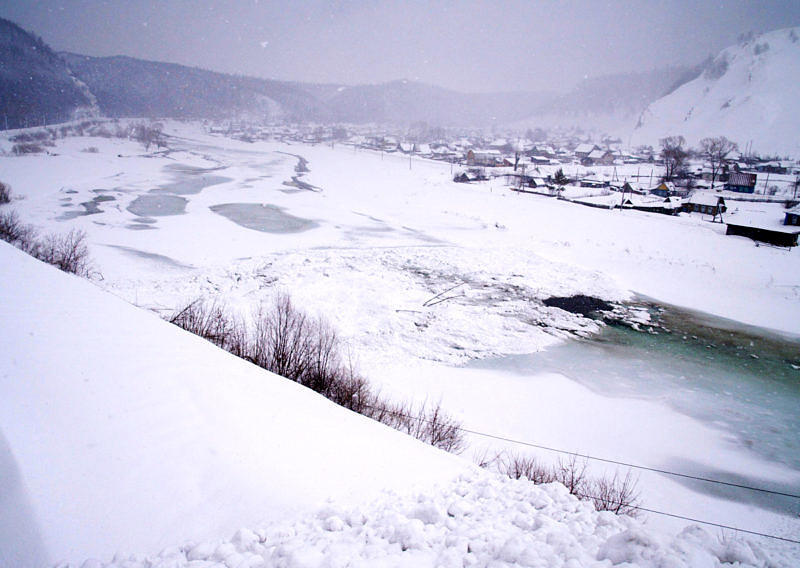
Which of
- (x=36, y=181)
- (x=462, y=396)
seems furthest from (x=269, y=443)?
(x=36, y=181)

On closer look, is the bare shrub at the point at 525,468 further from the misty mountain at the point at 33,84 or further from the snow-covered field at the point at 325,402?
the misty mountain at the point at 33,84

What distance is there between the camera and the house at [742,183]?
4916 cm

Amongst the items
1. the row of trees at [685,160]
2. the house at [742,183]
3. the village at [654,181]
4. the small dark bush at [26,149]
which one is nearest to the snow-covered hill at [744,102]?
the row of trees at [685,160]

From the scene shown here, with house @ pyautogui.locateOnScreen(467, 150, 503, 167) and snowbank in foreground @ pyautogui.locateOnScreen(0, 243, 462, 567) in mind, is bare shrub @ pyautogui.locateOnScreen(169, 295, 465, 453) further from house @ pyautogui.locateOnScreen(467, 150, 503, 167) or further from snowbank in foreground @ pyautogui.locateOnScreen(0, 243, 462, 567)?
house @ pyautogui.locateOnScreen(467, 150, 503, 167)

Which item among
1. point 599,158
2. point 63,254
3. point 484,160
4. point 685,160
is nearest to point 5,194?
point 63,254

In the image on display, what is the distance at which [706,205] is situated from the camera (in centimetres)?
3950

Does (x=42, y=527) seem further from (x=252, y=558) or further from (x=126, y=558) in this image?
(x=252, y=558)

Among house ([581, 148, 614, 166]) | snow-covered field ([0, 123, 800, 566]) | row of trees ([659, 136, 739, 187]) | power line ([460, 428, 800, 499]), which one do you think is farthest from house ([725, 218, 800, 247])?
house ([581, 148, 614, 166])

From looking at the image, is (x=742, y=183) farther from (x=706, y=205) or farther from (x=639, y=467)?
(x=639, y=467)

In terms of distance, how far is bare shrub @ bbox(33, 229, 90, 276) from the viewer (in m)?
14.8

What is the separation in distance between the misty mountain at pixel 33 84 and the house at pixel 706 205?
105m

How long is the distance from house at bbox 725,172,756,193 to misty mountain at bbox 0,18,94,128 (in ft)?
371

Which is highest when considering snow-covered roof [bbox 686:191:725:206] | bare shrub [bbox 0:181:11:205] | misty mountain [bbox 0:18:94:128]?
misty mountain [bbox 0:18:94:128]

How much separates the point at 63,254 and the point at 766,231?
39815 millimetres
